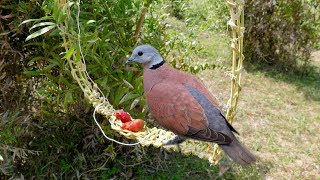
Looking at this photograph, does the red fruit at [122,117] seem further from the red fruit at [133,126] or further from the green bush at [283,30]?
the green bush at [283,30]

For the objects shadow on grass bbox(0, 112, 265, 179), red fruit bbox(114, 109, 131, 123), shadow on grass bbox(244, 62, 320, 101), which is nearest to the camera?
red fruit bbox(114, 109, 131, 123)

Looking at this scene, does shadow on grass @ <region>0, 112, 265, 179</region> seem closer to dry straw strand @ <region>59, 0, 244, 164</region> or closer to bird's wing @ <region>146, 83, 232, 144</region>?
dry straw strand @ <region>59, 0, 244, 164</region>

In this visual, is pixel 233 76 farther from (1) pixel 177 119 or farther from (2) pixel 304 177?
(2) pixel 304 177

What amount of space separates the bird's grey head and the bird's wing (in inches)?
6.0

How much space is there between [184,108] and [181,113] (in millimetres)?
28

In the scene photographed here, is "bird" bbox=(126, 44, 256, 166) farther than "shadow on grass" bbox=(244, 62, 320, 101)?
No

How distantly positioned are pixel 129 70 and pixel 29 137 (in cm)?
86

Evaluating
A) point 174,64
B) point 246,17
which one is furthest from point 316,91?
point 174,64

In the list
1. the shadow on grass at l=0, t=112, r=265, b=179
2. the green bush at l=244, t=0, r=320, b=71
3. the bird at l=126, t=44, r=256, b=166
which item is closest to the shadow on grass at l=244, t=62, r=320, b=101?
the green bush at l=244, t=0, r=320, b=71

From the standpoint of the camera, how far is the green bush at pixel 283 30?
5414 millimetres

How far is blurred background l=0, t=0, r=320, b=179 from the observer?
8.38 feet

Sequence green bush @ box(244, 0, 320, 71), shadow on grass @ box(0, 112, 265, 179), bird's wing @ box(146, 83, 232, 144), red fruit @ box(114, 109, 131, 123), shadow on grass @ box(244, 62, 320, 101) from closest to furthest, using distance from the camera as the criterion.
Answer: bird's wing @ box(146, 83, 232, 144) → red fruit @ box(114, 109, 131, 123) → shadow on grass @ box(0, 112, 265, 179) → shadow on grass @ box(244, 62, 320, 101) → green bush @ box(244, 0, 320, 71)

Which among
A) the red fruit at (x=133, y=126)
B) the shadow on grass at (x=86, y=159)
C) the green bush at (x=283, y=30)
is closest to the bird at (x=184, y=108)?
the red fruit at (x=133, y=126)

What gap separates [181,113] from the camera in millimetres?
2043
